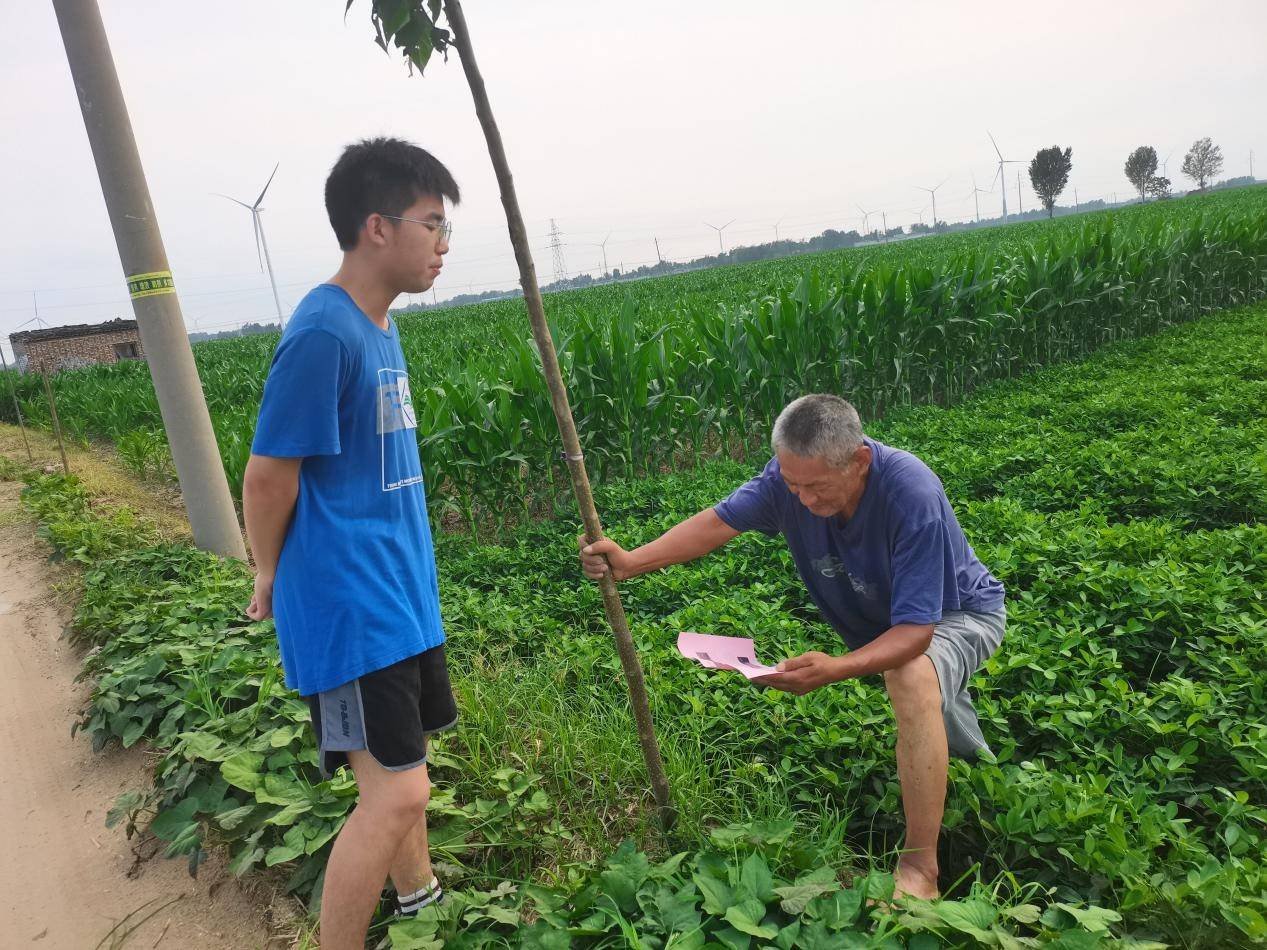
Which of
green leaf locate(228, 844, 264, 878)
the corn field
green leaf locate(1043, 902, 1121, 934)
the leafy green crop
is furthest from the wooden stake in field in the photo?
the corn field

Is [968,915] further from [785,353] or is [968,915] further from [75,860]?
[785,353]

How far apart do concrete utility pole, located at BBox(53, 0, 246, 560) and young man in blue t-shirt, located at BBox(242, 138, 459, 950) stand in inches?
157

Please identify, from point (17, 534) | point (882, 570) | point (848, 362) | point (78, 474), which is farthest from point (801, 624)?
point (78, 474)

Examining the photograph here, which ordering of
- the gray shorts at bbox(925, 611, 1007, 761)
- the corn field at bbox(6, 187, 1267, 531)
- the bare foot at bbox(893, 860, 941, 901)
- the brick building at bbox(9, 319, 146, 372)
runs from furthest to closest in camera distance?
the brick building at bbox(9, 319, 146, 372)
the corn field at bbox(6, 187, 1267, 531)
the gray shorts at bbox(925, 611, 1007, 761)
the bare foot at bbox(893, 860, 941, 901)

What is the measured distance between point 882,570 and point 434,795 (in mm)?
1704

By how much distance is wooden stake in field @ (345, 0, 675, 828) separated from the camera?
1.61m

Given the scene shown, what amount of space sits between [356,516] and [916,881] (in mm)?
1795

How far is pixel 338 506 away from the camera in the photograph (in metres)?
1.72

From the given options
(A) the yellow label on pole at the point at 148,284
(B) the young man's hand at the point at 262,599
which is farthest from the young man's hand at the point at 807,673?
(A) the yellow label on pole at the point at 148,284

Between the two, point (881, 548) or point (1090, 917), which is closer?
point (1090, 917)

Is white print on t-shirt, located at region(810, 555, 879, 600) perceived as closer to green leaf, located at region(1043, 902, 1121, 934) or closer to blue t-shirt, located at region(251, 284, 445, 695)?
green leaf, located at region(1043, 902, 1121, 934)

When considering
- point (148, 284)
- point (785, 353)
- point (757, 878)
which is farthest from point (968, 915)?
point (785, 353)

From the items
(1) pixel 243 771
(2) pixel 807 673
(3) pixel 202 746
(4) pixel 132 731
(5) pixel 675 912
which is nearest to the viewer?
(5) pixel 675 912

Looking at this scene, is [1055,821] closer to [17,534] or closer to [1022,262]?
[17,534]
